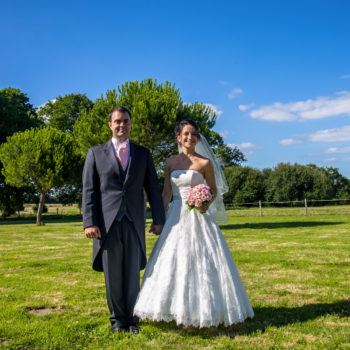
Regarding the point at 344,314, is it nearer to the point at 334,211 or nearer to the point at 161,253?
the point at 161,253

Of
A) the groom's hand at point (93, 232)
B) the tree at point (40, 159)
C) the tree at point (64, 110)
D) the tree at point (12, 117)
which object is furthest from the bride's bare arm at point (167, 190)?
the tree at point (64, 110)

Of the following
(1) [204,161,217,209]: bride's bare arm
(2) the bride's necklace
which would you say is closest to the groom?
(2) the bride's necklace

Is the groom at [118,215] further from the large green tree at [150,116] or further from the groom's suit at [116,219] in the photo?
the large green tree at [150,116]

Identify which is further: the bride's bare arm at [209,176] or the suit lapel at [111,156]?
the bride's bare arm at [209,176]

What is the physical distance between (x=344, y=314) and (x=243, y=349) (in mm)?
2301

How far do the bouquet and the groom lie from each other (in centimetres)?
69

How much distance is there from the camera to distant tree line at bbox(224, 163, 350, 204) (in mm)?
77188

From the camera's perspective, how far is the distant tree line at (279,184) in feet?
253

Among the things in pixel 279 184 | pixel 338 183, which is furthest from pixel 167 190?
pixel 338 183

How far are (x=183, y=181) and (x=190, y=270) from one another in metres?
1.31

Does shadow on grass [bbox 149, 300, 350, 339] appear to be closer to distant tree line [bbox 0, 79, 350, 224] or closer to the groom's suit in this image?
the groom's suit

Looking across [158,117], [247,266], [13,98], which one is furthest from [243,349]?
[13,98]

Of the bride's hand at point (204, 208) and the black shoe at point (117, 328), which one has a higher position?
the bride's hand at point (204, 208)

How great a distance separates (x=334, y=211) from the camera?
1620 inches
